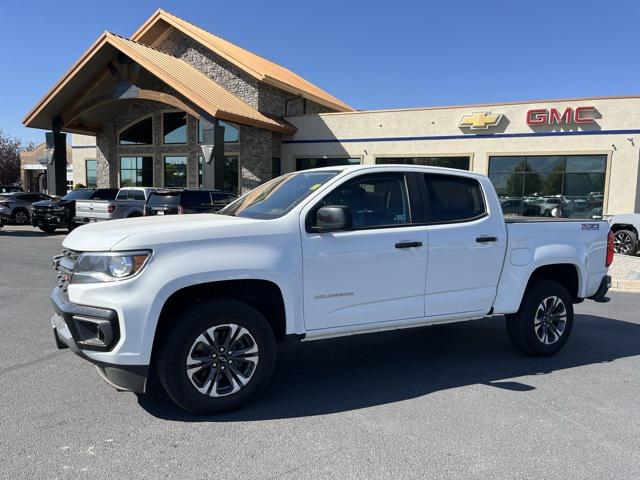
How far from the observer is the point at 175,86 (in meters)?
20.5

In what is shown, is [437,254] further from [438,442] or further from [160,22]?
[160,22]

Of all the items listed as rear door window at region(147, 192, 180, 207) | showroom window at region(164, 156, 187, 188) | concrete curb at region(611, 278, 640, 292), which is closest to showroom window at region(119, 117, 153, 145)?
showroom window at region(164, 156, 187, 188)

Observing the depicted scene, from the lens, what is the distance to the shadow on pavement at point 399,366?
13.1 ft

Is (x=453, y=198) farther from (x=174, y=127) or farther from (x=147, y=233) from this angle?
(x=174, y=127)

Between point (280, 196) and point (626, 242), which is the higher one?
point (280, 196)

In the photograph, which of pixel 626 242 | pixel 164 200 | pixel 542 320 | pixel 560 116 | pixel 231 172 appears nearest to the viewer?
pixel 542 320

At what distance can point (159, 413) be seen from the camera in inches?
149

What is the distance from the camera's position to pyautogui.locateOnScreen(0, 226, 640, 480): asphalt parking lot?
10.2 ft

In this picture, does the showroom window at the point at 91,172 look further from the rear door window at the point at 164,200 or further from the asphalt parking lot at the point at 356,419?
the asphalt parking lot at the point at 356,419

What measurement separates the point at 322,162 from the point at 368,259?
21.6 metres

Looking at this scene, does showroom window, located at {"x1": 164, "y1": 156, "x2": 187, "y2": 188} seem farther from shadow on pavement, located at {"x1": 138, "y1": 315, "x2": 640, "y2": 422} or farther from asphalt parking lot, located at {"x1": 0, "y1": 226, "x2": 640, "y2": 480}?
shadow on pavement, located at {"x1": 138, "y1": 315, "x2": 640, "y2": 422}

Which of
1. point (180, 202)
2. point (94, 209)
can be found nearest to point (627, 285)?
point (180, 202)

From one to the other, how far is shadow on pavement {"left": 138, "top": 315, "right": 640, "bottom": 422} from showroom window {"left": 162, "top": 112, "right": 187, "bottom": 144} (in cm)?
2398

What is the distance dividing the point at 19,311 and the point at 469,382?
575cm
